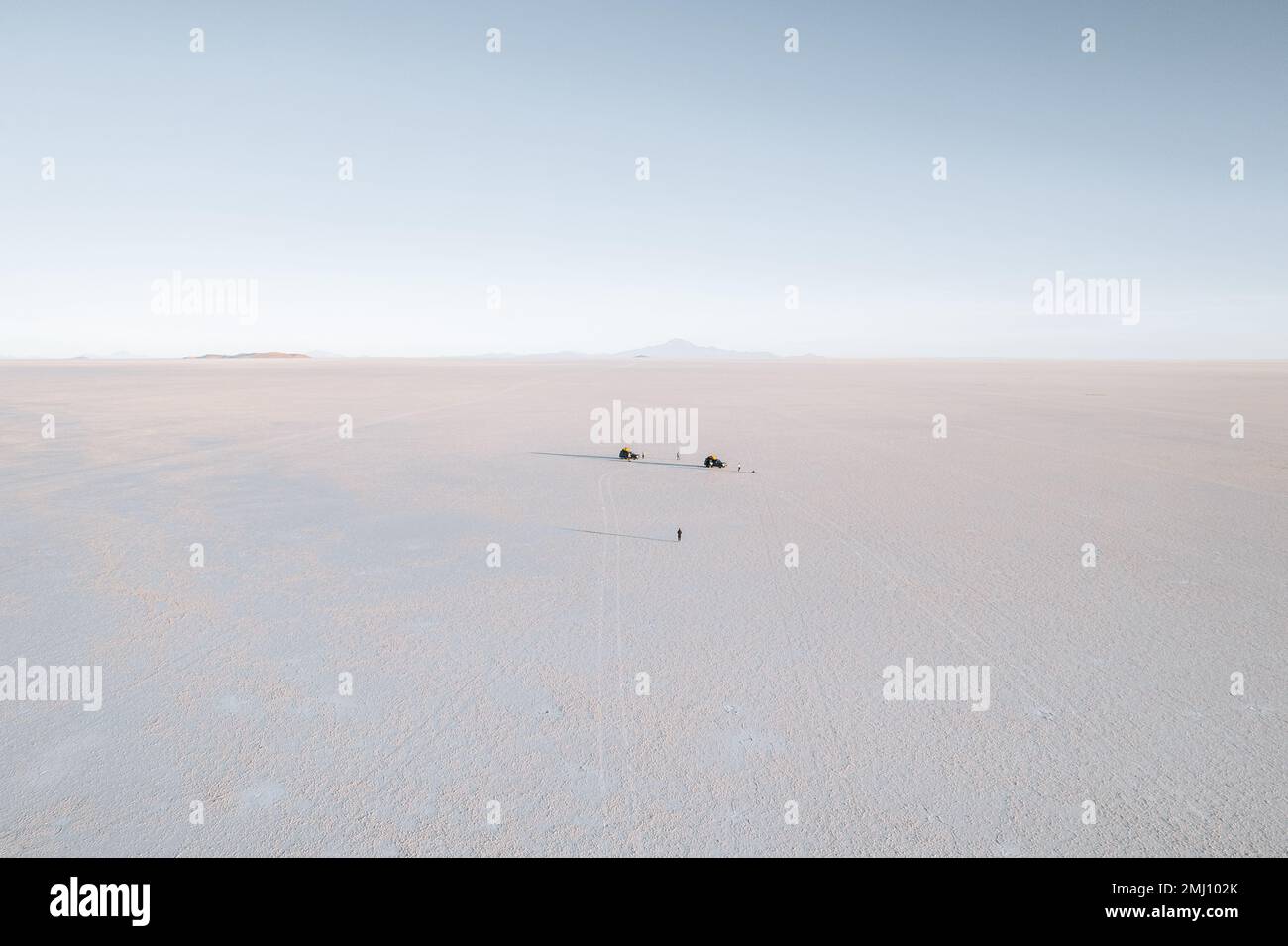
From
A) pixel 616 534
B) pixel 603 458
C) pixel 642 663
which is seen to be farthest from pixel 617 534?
pixel 603 458

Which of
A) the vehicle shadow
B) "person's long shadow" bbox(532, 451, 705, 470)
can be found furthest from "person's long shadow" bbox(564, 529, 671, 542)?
"person's long shadow" bbox(532, 451, 705, 470)

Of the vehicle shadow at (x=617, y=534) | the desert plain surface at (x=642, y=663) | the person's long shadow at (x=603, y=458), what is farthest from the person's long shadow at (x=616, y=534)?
the person's long shadow at (x=603, y=458)


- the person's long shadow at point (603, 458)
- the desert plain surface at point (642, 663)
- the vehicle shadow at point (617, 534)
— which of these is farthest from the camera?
the person's long shadow at point (603, 458)

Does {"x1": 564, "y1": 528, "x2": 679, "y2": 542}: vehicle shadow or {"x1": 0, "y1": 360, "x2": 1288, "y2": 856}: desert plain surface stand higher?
{"x1": 564, "y1": 528, "x2": 679, "y2": 542}: vehicle shadow

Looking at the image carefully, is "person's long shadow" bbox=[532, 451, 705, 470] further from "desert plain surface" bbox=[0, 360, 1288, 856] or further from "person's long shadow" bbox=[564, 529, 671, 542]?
"person's long shadow" bbox=[564, 529, 671, 542]

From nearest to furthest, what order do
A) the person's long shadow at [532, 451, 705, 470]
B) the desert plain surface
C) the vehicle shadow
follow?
the desert plain surface, the vehicle shadow, the person's long shadow at [532, 451, 705, 470]

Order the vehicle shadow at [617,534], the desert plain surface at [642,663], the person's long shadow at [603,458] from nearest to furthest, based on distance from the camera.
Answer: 1. the desert plain surface at [642,663]
2. the vehicle shadow at [617,534]
3. the person's long shadow at [603,458]

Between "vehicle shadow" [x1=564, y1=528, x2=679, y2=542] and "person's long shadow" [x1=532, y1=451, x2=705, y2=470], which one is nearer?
"vehicle shadow" [x1=564, y1=528, x2=679, y2=542]

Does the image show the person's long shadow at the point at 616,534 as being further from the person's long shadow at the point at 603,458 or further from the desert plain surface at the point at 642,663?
the person's long shadow at the point at 603,458
